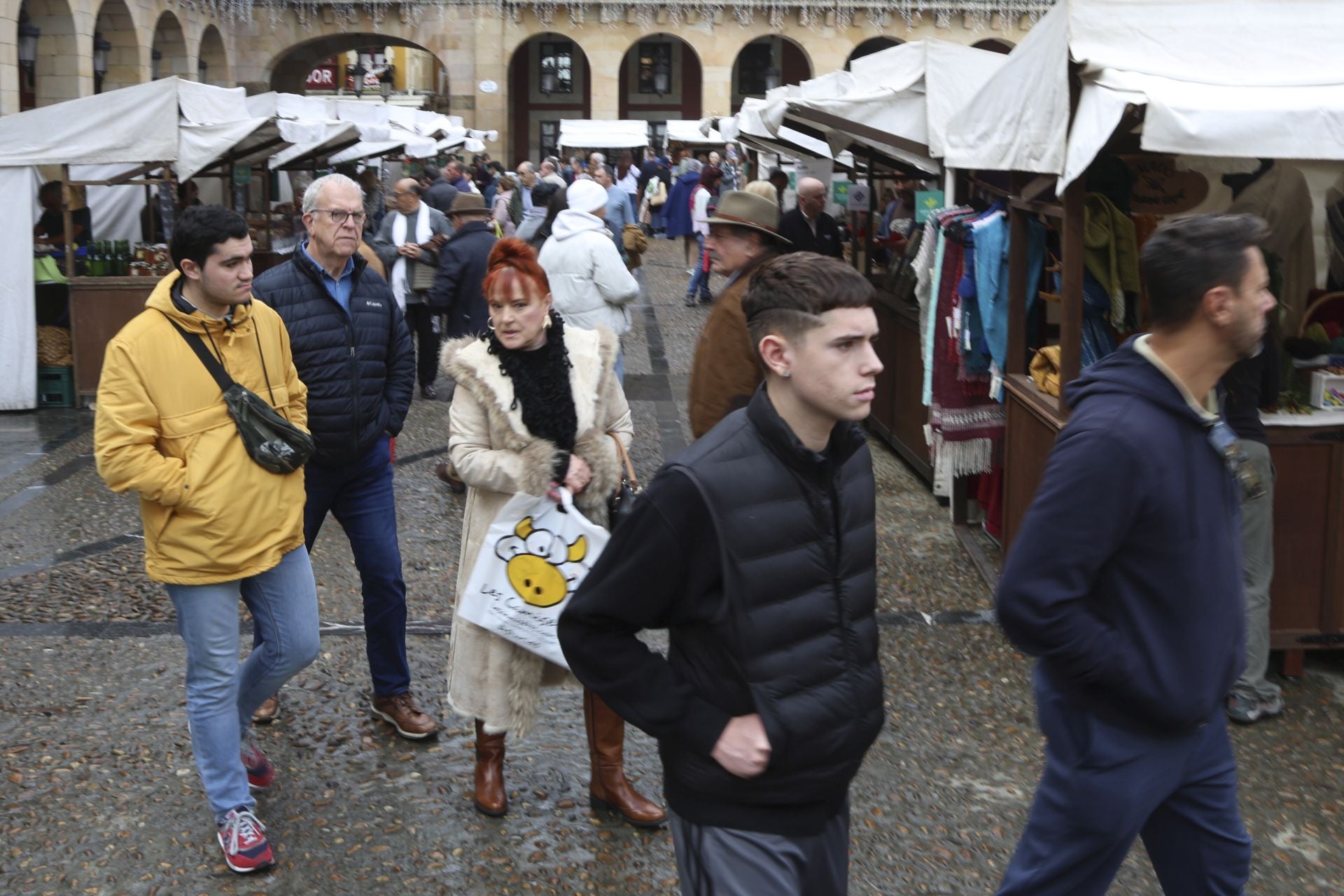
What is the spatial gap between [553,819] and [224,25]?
112 feet

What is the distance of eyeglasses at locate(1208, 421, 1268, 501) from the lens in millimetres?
2588

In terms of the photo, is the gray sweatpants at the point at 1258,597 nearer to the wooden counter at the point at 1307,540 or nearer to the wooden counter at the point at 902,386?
the wooden counter at the point at 1307,540

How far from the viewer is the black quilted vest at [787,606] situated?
229 centimetres

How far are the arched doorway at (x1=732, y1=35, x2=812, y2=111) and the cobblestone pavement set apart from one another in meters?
40.9

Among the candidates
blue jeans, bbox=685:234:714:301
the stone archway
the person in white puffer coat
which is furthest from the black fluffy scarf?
the stone archway

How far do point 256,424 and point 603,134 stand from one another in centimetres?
2990

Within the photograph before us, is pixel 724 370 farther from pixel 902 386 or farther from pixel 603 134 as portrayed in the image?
pixel 603 134

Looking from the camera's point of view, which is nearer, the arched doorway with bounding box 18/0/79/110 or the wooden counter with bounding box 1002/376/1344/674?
the wooden counter with bounding box 1002/376/1344/674

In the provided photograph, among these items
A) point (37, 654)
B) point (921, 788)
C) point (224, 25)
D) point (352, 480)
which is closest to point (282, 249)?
point (37, 654)

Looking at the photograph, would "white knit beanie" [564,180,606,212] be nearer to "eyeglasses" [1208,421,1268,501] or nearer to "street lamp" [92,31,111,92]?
"eyeglasses" [1208,421,1268,501]

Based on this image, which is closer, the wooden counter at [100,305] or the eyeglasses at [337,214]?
the eyeglasses at [337,214]

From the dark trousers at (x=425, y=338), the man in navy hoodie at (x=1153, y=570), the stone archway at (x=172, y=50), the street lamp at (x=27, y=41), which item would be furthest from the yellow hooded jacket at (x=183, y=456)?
the stone archway at (x=172, y=50)

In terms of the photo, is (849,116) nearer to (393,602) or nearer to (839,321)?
(393,602)

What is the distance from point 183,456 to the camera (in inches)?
147
